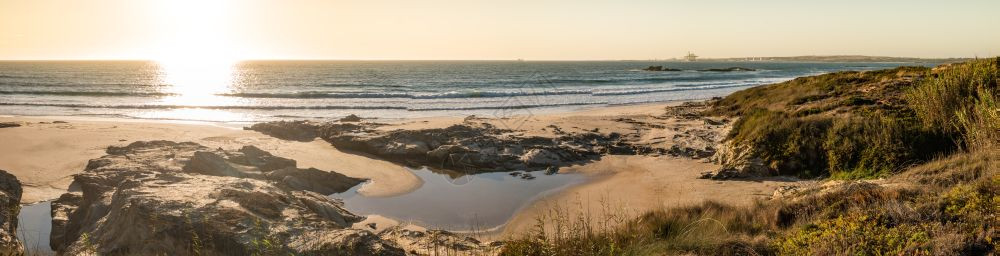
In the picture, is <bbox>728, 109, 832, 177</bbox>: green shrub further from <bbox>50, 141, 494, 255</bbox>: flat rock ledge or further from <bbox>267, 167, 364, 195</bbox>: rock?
<bbox>267, 167, 364, 195</bbox>: rock

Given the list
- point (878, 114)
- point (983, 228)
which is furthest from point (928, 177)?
point (878, 114)

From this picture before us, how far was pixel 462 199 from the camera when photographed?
35.4 ft

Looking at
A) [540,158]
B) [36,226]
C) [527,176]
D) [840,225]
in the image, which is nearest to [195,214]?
[36,226]

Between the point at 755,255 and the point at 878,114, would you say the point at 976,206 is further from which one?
the point at 878,114

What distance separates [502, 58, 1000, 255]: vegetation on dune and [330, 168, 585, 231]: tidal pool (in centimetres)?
179

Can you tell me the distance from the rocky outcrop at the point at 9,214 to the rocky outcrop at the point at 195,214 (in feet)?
1.62

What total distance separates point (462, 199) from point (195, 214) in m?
5.08

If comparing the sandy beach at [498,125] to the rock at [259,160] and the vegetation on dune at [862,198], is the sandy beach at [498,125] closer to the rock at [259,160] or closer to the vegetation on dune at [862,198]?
the vegetation on dune at [862,198]

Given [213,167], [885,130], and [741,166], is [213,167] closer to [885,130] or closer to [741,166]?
[741,166]

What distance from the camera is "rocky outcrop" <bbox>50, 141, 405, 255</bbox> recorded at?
6.17m

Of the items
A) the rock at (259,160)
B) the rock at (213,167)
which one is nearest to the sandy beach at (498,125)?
the rock at (259,160)

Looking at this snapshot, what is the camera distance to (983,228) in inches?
191

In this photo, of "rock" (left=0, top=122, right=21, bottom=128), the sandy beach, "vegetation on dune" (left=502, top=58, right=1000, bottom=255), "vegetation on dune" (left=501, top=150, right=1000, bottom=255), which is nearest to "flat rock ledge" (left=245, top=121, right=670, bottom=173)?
the sandy beach

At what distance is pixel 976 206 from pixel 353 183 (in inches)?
395
